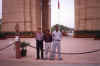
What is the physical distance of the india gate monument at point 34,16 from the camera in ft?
85.4

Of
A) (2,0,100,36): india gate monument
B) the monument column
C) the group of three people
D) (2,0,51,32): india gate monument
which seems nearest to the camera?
the group of three people

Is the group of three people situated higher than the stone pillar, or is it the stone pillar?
the stone pillar

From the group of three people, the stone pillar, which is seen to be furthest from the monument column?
the group of three people

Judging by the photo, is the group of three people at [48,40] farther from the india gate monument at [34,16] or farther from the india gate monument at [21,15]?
the india gate monument at [21,15]

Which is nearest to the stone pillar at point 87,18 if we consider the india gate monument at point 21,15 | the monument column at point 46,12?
the india gate monument at point 21,15

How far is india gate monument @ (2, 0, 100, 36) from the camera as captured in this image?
26016 millimetres

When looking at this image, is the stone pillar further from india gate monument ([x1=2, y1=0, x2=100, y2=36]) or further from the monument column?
the monument column

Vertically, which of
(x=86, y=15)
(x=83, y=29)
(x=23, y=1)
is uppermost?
(x=23, y=1)

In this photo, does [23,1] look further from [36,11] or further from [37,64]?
[37,64]

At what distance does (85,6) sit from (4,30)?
586 inches

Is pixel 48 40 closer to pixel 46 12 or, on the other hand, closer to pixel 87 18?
pixel 87 18

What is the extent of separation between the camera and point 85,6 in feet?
86.9

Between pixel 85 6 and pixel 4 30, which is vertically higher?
pixel 85 6

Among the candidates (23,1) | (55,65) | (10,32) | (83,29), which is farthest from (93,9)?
(55,65)
